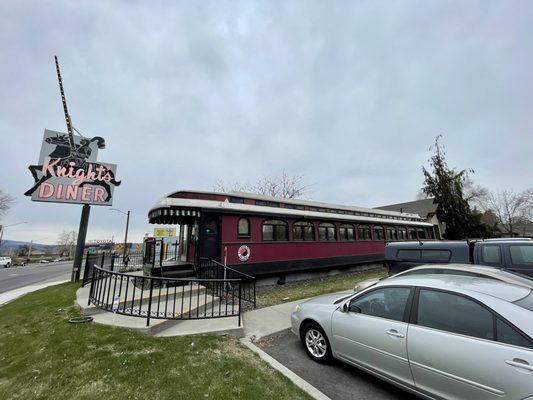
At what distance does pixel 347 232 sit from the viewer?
1489 centimetres

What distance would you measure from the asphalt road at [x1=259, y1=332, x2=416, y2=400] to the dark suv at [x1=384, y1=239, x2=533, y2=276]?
194 inches

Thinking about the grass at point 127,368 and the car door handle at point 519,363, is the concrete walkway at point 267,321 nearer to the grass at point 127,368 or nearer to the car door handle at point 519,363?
the grass at point 127,368

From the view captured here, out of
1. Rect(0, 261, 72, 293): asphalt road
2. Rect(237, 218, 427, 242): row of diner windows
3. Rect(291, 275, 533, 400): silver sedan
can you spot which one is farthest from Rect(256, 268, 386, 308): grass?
Rect(0, 261, 72, 293): asphalt road

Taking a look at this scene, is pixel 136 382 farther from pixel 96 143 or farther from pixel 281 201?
pixel 96 143

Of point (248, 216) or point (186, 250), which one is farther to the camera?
point (186, 250)

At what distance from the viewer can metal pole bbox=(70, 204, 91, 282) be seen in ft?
42.2

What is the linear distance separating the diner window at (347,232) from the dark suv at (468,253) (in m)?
5.34

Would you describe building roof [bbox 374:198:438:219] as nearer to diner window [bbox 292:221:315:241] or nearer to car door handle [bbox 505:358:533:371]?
diner window [bbox 292:221:315:241]

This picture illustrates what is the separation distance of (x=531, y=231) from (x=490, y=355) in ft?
214

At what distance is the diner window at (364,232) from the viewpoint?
51.8 ft

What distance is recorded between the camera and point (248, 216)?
10398 mm

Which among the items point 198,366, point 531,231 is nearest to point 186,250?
point 198,366

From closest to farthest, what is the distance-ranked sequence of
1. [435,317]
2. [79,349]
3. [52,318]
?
1. [435,317]
2. [79,349]
3. [52,318]

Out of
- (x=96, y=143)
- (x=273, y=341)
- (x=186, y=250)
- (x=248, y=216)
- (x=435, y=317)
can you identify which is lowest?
(x=273, y=341)
